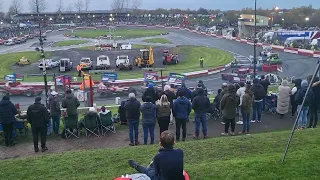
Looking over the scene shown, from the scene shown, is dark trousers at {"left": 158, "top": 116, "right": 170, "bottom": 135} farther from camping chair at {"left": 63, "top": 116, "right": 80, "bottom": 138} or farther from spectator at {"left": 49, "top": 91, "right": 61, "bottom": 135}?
spectator at {"left": 49, "top": 91, "right": 61, "bottom": 135}

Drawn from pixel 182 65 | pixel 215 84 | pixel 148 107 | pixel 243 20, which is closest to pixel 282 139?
pixel 148 107

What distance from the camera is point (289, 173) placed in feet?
22.3

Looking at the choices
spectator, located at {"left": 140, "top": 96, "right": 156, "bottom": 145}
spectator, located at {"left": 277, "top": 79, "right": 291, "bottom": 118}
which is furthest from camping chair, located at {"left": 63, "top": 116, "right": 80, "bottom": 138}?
spectator, located at {"left": 277, "top": 79, "right": 291, "bottom": 118}

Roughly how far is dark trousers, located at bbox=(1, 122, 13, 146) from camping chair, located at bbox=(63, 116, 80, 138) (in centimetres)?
169

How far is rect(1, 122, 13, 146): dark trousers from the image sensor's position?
11374 mm

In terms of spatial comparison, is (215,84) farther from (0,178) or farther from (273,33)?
(273,33)

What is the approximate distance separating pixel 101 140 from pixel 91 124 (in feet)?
2.37

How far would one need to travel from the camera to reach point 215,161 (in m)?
8.05

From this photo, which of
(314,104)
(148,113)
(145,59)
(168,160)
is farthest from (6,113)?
(145,59)

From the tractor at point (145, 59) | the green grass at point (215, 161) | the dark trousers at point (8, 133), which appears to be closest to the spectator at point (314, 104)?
the green grass at point (215, 161)

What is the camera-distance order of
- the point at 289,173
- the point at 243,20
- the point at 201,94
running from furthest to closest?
the point at 243,20, the point at 201,94, the point at 289,173

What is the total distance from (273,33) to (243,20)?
546 inches

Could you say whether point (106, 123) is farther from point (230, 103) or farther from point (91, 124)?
point (230, 103)

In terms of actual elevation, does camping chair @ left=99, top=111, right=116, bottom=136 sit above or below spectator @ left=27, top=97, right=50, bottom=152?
below
